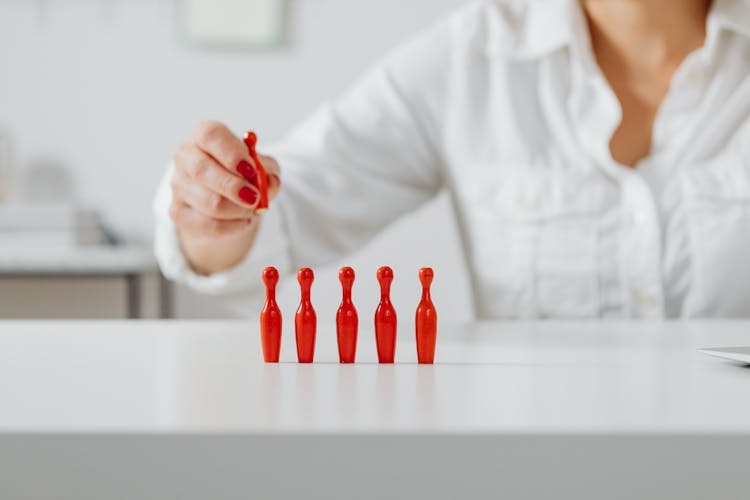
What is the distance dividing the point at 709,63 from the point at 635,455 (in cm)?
93

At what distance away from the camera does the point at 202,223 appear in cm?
91

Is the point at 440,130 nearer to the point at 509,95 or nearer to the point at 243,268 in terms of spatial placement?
the point at 509,95

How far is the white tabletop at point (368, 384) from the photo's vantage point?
1.29 feet

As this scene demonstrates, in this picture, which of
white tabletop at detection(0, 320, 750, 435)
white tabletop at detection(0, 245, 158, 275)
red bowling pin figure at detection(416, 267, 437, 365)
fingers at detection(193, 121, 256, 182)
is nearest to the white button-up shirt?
fingers at detection(193, 121, 256, 182)

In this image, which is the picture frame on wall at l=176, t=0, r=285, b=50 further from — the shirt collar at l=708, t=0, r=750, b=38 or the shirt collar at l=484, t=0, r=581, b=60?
the shirt collar at l=708, t=0, r=750, b=38

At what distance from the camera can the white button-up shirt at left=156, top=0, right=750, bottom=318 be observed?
1.13 metres

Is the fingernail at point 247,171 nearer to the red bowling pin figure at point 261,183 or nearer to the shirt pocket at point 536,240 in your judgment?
the red bowling pin figure at point 261,183

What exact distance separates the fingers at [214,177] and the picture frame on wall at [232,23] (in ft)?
4.60

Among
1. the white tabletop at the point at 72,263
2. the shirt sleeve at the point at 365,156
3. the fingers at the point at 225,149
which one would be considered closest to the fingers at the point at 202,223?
the fingers at the point at 225,149

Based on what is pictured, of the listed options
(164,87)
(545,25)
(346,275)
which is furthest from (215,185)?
(164,87)

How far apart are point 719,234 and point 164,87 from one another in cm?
143

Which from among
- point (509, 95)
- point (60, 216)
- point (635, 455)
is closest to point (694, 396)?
point (635, 455)

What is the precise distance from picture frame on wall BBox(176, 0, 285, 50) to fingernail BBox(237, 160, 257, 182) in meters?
1.49

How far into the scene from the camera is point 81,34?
221cm
